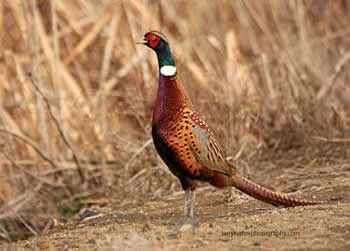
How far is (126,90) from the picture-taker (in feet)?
24.2

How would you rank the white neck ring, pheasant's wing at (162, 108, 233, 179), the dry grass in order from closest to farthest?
pheasant's wing at (162, 108, 233, 179) < the white neck ring < the dry grass

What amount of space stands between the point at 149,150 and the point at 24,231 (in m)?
1.09

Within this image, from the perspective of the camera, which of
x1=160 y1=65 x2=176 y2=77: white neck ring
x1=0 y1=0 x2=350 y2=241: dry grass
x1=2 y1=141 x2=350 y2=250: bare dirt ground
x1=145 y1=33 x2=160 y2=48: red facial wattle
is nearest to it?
x1=2 y1=141 x2=350 y2=250: bare dirt ground

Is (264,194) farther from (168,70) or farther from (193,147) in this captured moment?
(168,70)

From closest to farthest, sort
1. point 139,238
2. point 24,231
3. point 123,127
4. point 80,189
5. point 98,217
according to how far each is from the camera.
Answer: point 139,238 → point 98,217 → point 24,231 → point 80,189 → point 123,127

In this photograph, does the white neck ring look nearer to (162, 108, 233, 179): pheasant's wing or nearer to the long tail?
(162, 108, 233, 179): pheasant's wing

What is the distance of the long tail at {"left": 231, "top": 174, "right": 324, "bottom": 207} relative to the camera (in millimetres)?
4434

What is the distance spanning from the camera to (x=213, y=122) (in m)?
6.49

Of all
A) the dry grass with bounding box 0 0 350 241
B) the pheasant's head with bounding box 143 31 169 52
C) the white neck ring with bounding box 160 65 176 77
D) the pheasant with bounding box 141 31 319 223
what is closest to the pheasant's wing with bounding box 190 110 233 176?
the pheasant with bounding box 141 31 319 223

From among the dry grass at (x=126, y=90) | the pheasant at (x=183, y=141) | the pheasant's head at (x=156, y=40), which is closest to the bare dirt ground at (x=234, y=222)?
the pheasant at (x=183, y=141)

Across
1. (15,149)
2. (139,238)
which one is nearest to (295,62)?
(15,149)

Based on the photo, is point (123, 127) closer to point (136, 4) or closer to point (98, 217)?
point (136, 4)

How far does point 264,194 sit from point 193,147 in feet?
1.61

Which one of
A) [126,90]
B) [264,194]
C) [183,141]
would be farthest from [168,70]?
[126,90]
